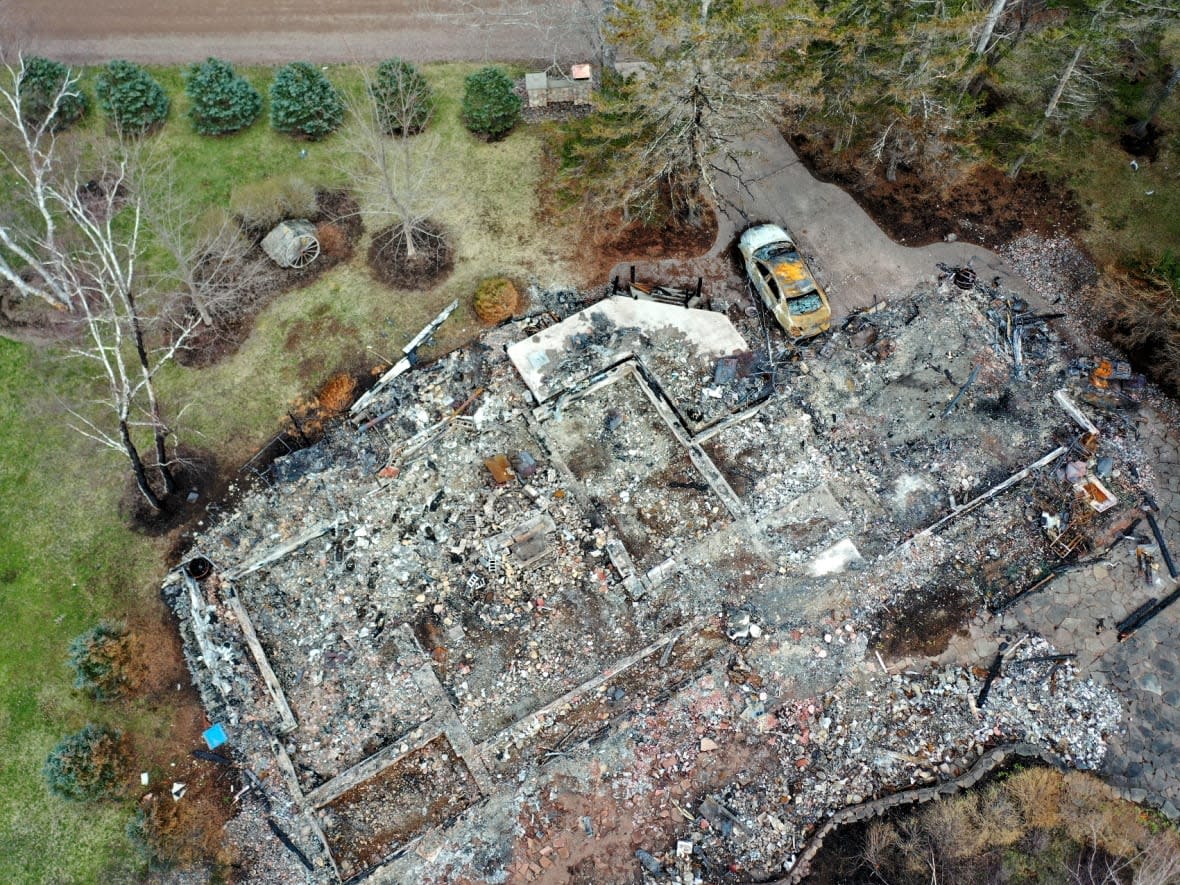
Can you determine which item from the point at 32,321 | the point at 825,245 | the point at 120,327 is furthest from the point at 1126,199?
the point at 32,321

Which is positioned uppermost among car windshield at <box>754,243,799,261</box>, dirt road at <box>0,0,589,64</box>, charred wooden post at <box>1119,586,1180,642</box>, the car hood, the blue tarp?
dirt road at <box>0,0,589,64</box>

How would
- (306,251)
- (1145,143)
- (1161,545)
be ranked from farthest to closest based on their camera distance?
(1145,143), (306,251), (1161,545)

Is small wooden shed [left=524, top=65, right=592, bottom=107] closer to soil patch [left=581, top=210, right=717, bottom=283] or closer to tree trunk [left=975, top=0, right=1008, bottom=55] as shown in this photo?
soil patch [left=581, top=210, right=717, bottom=283]

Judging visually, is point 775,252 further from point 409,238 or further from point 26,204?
point 26,204

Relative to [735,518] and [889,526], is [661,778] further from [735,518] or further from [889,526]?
[889,526]

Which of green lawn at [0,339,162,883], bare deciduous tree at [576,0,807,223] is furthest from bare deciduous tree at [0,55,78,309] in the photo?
bare deciduous tree at [576,0,807,223]

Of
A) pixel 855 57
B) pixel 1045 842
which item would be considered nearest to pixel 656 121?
pixel 855 57

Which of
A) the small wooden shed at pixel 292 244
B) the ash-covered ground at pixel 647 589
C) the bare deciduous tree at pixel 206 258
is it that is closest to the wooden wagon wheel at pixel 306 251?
the small wooden shed at pixel 292 244
